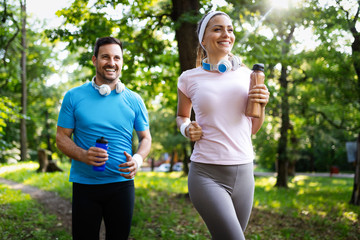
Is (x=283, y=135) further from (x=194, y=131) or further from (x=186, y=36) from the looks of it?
(x=194, y=131)

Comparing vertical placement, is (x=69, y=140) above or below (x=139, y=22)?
below

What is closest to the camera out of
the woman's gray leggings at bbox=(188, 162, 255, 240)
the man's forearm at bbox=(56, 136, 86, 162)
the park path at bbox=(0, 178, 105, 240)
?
the woman's gray leggings at bbox=(188, 162, 255, 240)

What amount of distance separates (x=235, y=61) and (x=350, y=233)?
6129mm

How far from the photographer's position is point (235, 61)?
2.74m

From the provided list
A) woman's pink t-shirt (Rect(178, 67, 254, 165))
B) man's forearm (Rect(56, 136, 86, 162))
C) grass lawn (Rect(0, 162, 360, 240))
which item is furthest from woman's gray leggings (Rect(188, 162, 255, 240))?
grass lawn (Rect(0, 162, 360, 240))

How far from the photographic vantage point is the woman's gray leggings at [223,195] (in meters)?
2.44

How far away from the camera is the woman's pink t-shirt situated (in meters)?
2.59

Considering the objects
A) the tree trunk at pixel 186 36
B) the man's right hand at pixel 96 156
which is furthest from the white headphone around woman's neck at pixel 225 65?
the tree trunk at pixel 186 36

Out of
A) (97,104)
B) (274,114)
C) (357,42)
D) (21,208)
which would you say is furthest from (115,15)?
(274,114)

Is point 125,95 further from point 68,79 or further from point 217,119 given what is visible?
point 68,79

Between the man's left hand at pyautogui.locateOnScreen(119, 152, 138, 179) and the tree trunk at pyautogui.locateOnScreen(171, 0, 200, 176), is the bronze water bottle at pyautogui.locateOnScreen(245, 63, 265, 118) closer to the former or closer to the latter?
the man's left hand at pyautogui.locateOnScreen(119, 152, 138, 179)

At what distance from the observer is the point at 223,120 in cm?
262

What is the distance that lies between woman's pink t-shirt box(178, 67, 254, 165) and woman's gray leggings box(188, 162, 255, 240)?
70 millimetres

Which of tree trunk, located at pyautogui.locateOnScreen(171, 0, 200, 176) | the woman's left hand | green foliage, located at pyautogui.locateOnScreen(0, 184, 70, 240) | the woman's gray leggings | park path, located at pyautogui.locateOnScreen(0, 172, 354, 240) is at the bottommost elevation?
park path, located at pyautogui.locateOnScreen(0, 172, 354, 240)
